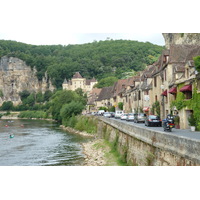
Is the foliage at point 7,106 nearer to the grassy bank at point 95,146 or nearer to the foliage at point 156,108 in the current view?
the grassy bank at point 95,146

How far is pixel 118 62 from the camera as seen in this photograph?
190 meters

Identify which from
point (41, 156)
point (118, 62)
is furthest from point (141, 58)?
point (41, 156)

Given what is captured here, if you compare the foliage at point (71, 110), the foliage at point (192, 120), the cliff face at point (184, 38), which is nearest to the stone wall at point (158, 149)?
the foliage at point (192, 120)

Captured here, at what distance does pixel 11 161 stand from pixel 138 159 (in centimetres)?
1773

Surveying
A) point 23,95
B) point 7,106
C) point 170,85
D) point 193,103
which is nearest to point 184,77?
point 170,85

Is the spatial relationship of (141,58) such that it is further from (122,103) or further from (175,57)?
(175,57)

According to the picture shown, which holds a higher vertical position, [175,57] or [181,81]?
[175,57]

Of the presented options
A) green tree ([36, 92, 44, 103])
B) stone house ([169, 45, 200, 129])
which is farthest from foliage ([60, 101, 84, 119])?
green tree ([36, 92, 44, 103])

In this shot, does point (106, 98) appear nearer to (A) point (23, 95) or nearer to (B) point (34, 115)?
(B) point (34, 115)

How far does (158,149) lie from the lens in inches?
682

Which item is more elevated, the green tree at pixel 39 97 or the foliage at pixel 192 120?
the green tree at pixel 39 97

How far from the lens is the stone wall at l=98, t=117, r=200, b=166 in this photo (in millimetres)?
13078

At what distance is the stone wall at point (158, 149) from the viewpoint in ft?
42.9

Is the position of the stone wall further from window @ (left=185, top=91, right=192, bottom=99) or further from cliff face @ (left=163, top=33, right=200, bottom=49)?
cliff face @ (left=163, top=33, right=200, bottom=49)
